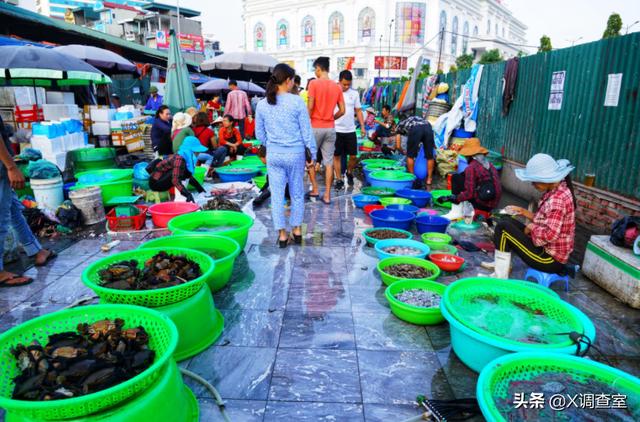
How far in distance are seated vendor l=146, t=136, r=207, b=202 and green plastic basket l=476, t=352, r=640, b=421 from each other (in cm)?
496

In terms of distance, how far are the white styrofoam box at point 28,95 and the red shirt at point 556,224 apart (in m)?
9.17

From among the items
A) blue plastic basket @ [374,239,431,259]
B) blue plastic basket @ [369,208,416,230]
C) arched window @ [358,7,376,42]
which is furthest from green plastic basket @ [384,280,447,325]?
arched window @ [358,7,376,42]

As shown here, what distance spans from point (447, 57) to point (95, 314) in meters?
72.9

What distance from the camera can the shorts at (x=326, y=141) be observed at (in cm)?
667

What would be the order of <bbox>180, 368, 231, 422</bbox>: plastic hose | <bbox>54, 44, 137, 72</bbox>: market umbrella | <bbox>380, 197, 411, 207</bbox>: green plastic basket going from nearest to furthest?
<bbox>180, 368, 231, 422</bbox>: plastic hose < <bbox>380, 197, 411, 207</bbox>: green plastic basket < <bbox>54, 44, 137, 72</bbox>: market umbrella

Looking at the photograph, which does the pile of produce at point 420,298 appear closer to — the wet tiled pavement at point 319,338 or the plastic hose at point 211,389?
the wet tiled pavement at point 319,338

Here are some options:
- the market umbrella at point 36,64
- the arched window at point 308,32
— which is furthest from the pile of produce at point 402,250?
the arched window at point 308,32

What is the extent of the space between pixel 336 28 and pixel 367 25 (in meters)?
5.18

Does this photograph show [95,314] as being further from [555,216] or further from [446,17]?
[446,17]

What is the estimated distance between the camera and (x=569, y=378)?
2.17 meters

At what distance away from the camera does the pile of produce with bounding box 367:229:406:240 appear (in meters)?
4.98

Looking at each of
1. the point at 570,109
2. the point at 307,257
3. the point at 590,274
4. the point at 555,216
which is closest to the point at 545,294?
the point at 555,216

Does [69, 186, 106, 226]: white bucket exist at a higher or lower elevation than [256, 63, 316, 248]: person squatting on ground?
lower

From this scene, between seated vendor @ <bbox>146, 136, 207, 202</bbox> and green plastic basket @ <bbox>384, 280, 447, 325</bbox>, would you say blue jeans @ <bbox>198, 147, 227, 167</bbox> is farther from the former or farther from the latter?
green plastic basket @ <bbox>384, 280, 447, 325</bbox>
